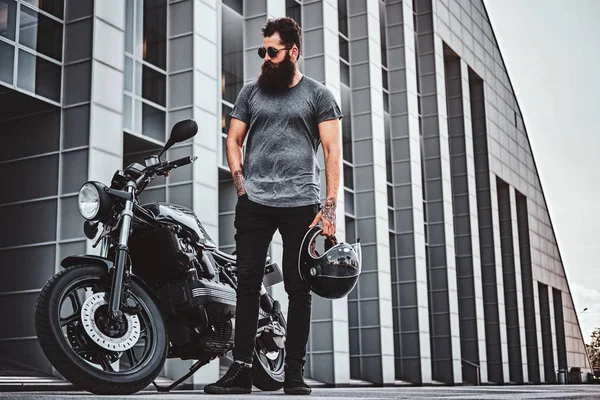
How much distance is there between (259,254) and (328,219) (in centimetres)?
45

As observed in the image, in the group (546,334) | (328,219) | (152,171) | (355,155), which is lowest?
(328,219)

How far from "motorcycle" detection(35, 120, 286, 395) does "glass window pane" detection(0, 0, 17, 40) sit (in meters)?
6.99

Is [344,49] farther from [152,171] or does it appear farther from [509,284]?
[152,171]

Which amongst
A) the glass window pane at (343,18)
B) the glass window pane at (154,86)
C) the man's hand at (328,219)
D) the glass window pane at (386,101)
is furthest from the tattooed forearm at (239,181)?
the glass window pane at (386,101)

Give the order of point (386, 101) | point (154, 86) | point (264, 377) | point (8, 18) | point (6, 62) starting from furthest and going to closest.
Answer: point (386, 101) < point (154, 86) < point (8, 18) < point (6, 62) < point (264, 377)

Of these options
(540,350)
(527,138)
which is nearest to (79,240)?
(540,350)

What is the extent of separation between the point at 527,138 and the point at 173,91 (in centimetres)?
3215

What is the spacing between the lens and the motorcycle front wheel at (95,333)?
3887 mm

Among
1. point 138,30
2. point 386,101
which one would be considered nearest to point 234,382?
point 138,30

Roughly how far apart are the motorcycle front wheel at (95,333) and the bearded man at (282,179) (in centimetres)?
50

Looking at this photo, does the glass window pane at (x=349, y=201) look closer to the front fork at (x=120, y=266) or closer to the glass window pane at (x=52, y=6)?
the glass window pane at (x=52, y=6)

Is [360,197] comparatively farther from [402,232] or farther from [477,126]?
[477,126]

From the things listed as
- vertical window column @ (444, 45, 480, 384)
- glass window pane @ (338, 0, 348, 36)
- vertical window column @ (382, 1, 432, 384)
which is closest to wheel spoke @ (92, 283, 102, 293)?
glass window pane @ (338, 0, 348, 36)

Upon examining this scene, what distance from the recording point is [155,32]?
561 inches
